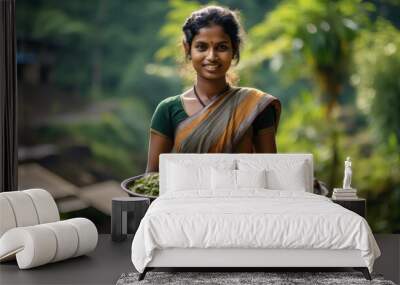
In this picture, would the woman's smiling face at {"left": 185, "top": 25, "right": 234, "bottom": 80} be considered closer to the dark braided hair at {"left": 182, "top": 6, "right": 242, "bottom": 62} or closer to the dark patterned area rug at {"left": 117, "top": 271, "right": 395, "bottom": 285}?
the dark braided hair at {"left": 182, "top": 6, "right": 242, "bottom": 62}

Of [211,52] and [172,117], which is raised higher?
[211,52]

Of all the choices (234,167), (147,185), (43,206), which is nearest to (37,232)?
(43,206)

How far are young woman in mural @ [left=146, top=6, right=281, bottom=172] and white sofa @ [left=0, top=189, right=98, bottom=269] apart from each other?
5.28 feet

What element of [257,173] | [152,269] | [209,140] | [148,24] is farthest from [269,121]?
[152,269]

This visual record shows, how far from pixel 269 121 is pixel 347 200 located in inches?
45.3

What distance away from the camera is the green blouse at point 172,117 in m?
7.10

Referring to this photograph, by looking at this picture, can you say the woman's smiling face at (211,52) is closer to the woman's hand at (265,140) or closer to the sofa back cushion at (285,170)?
the woman's hand at (265,140)

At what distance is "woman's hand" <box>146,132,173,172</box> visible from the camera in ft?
23.6

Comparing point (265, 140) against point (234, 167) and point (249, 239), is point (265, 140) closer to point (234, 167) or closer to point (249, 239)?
point (234, 167)

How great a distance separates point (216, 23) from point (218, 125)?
958 mm

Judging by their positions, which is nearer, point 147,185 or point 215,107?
point 147,185

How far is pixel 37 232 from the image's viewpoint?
5.28 metres

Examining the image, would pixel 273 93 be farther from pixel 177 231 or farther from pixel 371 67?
pixel 177 231

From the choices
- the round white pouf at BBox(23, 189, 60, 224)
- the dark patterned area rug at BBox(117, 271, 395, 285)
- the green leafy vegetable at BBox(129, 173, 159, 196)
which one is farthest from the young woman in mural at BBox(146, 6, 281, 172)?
the dark patterned area rug at BBox(117, 271, 395, 285)
